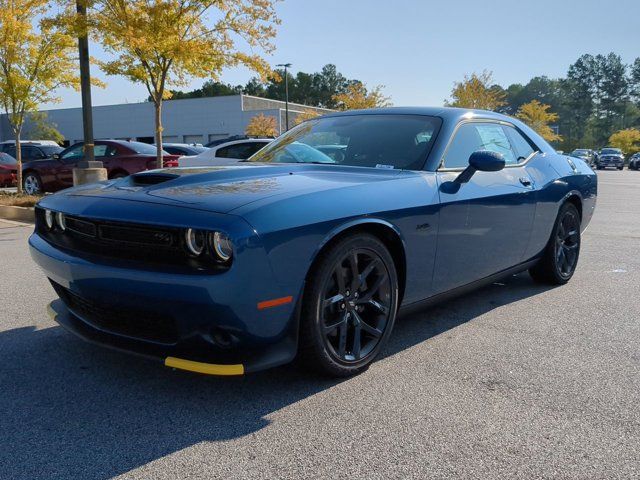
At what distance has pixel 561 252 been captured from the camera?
4922 mm

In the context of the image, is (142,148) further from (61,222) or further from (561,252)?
(61,222)

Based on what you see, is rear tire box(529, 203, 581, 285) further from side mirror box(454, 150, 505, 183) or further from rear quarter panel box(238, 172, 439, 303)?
rear quarter panel box(238, 172, 439, 303)

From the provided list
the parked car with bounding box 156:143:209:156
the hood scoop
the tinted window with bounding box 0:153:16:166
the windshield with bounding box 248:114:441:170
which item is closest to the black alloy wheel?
the windshield with bounding box 248:114:441:170

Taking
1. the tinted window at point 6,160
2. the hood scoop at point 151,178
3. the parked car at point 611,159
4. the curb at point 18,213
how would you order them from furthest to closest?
the parked car at point 611,159
the tinted window at point 6,160
the curb at point 18,213
the hood scoop at point 151,178

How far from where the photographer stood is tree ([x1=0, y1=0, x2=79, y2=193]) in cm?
1209

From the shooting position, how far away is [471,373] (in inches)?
120

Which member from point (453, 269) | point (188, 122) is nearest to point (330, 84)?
point (188, 122)

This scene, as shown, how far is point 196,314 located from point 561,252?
3638 millimetres

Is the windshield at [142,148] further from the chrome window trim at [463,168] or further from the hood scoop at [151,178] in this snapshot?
the hood scoop at [151,178]

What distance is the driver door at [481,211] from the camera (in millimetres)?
3404

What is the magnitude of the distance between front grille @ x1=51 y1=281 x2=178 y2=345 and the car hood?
1.64ft

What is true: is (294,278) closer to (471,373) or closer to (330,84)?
(471,373)

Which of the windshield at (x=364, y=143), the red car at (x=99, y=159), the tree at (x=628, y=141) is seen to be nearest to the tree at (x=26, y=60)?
the red car at (x=99, y=159)

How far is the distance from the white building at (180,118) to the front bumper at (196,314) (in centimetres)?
4855
